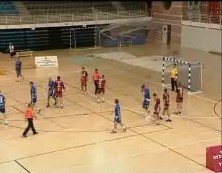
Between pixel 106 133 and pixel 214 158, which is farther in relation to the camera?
pixel 106 133

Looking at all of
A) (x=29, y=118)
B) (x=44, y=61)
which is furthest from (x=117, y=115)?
(x=44, y=61)

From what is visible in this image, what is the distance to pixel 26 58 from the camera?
102 ft

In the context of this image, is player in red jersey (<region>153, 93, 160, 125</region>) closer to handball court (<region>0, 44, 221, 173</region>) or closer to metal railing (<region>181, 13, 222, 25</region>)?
handball court (<region>0, 44, 221, 173</region>)

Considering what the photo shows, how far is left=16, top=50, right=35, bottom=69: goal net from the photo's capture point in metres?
28.2

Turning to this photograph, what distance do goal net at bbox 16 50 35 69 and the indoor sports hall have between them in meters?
0.15

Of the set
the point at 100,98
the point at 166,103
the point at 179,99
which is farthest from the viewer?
the point at 100,98

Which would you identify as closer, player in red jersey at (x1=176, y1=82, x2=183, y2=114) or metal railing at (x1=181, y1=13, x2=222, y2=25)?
player in red jersey at (x1=176, y1=82, x2=183, y2=114)

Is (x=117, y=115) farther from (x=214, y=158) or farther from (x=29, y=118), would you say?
(x=214, y=158)

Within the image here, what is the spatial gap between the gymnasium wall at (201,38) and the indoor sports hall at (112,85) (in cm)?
9

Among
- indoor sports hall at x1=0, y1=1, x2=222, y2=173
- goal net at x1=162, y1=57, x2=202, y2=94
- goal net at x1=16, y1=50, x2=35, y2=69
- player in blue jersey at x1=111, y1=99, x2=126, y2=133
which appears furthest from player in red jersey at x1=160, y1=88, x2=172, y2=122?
goal net at x1=16, y1=50, x2=35, y2=69

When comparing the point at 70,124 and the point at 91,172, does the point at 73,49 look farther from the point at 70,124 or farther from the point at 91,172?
the point at 91,172

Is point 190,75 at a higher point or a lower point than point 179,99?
higher

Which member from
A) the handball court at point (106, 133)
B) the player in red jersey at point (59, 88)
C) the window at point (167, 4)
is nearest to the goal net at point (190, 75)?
the handball court at point (106, 133)

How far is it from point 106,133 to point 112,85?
8133 mm
